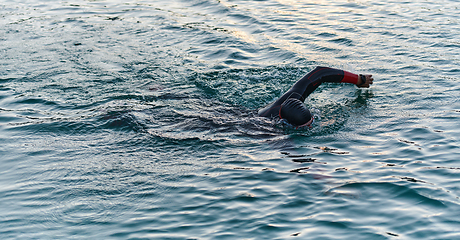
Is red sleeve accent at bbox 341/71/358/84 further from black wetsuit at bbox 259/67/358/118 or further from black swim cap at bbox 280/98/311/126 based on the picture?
black swim cap at bbox 280/98/311/126

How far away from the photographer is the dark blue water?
446 cm

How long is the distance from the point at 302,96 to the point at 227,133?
135 cm

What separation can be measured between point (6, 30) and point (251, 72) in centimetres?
825

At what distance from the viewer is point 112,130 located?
22.3 ft

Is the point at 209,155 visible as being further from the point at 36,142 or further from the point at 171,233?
the point at 36,142

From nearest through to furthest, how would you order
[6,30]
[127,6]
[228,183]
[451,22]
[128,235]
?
[128,235] → [228,183] → [451,22] → [6,30] → [127,6]

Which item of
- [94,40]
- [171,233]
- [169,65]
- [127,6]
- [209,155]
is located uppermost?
[127,6]

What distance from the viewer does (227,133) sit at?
6543 mm

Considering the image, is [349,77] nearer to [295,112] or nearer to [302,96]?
[302,96]

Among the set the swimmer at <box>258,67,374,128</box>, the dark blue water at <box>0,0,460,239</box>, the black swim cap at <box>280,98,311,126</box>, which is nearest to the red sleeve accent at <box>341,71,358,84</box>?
the swimmer at <box>258,67,374,128</box>

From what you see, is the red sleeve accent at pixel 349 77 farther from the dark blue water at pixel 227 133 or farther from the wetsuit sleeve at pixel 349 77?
the dark blue water at pixel 227 133

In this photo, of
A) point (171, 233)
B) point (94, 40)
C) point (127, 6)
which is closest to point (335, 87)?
point (171, 233)

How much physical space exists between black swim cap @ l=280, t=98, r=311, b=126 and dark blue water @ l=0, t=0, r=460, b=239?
0.24 m

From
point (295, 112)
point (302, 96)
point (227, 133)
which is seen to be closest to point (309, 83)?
point (302, 96)
